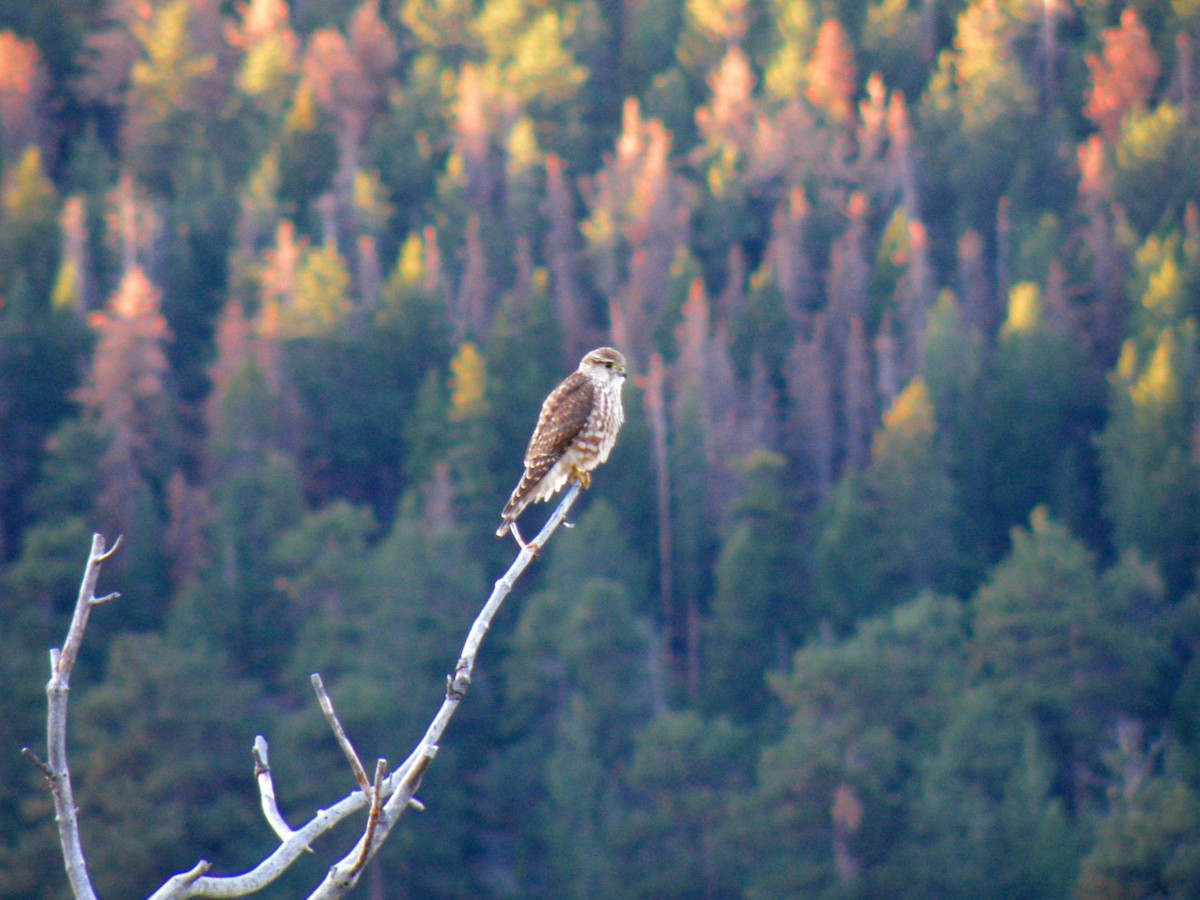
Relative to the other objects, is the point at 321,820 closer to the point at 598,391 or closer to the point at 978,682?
the point at 598,391

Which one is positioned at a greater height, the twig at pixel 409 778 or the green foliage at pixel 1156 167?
the green foliage at pixel 1156 167

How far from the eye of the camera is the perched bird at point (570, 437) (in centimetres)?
1043

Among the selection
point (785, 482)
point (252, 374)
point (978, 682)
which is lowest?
point (978, 682)

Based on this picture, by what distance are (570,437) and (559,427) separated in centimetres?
15

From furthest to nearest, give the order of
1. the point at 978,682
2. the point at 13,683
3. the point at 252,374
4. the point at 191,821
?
1. the point at 252,374
2. the point at 978,682
3. the point at 13,683
4. the point at 191,821

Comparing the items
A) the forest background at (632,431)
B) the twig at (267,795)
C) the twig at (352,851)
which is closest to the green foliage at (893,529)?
the forest background at (632,431)

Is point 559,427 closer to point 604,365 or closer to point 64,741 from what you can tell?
point 604,365

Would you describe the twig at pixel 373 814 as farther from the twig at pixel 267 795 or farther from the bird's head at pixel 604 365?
the bird's head at pixel 604 365

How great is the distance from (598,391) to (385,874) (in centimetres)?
3310

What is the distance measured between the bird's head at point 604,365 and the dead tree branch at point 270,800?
5689mm

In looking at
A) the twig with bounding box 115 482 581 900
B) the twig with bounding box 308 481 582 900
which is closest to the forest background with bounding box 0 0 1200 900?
the twig with bounding box 308 481 582 900

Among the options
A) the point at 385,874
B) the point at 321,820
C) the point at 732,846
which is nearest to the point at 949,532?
the point at 732,846

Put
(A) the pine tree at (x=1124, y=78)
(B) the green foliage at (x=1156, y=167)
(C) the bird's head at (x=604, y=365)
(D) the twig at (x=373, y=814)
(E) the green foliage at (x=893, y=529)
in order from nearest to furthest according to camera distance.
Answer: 1. (D) the twig at (x=373, y=814)
2. (C) the bird's head at (x=604, y=365)
3. (E) the green foliage at (x=893, y=529)
4. (B) the green foliage at (x=1156, y=167)
5. (A) the pine tree at (x=1124, y=78)

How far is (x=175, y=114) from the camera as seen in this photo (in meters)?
80.8
